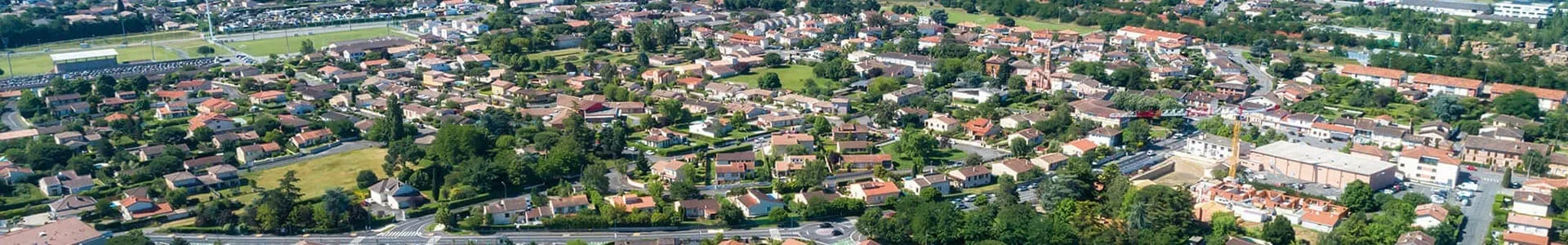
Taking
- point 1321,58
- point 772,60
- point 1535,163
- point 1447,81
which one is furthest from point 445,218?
point 1321,58

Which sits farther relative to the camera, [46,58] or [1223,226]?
[46,58]

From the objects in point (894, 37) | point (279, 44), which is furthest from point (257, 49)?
point (894, 37)

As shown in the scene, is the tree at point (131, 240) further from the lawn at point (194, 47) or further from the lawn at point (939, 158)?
the lawn at point (194, 47)

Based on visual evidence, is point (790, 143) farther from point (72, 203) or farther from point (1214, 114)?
point (72, 203)

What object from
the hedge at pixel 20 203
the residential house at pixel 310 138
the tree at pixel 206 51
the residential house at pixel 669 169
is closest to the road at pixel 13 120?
the residential house at pixel 310 138

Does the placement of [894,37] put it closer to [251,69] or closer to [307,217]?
[251,69]

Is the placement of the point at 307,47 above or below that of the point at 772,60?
above

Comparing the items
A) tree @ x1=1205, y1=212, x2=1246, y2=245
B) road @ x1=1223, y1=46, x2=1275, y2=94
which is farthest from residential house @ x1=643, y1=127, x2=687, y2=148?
road @ x1=1223, y1=46, x2=1275, y2=94

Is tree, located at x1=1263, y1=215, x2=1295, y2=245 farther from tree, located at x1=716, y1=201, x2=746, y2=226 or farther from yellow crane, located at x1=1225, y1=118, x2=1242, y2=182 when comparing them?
tree, located at x1=716, y1=201, x2=746, y2=226
